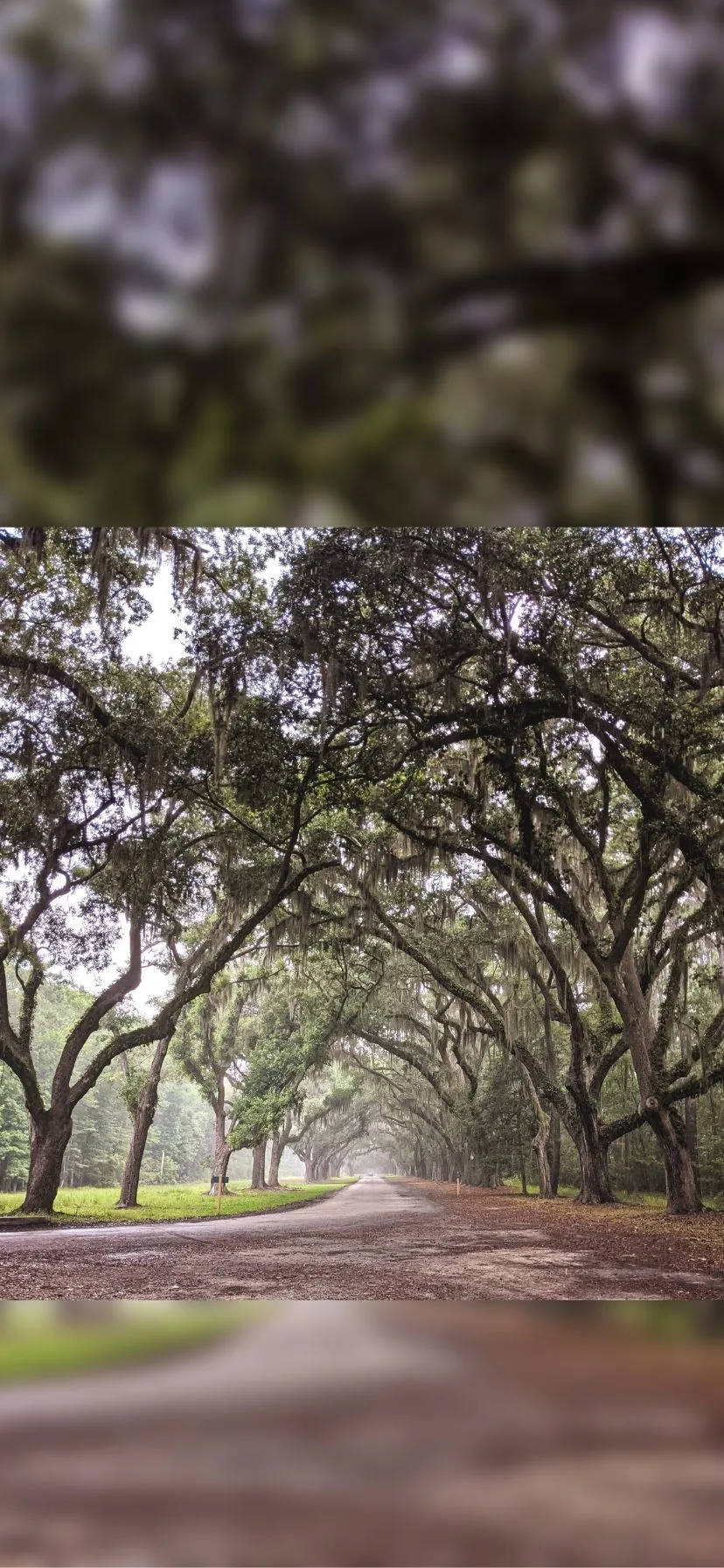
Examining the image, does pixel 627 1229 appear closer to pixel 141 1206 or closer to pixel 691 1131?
pixel 691 1131

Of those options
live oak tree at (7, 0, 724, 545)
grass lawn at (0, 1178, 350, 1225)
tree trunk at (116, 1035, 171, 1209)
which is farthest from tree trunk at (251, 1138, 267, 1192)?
live oak tree at (7, 0, 724, 545)

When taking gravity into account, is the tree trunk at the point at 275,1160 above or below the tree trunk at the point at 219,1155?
below

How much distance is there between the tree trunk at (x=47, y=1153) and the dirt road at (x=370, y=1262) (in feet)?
2.44

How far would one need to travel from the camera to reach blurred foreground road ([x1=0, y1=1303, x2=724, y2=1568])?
1.10 m

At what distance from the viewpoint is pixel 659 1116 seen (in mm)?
6781

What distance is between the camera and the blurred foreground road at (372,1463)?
1.10m

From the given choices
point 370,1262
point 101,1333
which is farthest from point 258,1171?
point 101,1333

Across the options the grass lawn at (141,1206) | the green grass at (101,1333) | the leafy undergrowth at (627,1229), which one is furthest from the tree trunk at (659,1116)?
the green grass at (101,1333)

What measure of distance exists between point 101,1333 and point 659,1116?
5.03m

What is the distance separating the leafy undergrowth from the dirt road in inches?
0.6

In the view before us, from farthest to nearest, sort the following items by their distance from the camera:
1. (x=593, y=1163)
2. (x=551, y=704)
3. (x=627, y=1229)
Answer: (x=593, y=1163)
(x=627, y=1229)
(x=551, y=704)

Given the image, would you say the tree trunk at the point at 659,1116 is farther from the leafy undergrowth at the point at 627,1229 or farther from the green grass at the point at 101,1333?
the green grass at the point at 101,1333

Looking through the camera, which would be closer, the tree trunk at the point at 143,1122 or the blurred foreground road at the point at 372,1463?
the blurred foreground road at the point at 372,1463

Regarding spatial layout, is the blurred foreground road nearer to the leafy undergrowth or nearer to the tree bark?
the leafy undergrowth
